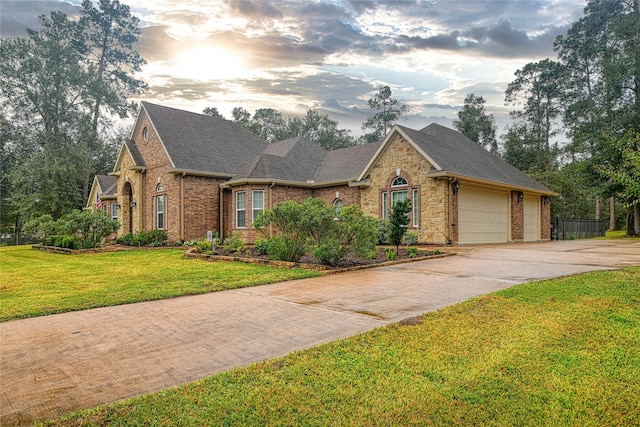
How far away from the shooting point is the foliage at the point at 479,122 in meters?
42.9

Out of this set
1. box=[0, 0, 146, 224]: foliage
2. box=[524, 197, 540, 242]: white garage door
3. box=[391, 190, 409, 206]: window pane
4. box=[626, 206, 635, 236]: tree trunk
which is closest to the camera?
box=[391, 190, 409, 206]: window pane

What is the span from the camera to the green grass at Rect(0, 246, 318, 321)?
6.40 meters

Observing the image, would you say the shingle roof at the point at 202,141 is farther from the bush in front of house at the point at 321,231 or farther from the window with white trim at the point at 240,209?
the bush in front of house at the point at 321,231

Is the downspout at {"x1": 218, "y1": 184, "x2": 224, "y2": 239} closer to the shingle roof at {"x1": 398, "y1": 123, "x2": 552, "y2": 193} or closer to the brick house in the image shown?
the brick house

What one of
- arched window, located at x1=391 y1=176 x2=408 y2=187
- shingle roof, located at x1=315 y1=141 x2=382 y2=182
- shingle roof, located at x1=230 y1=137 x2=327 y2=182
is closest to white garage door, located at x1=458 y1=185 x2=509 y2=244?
arched window, located at x1=391 y1=176 x2=408 y2=187

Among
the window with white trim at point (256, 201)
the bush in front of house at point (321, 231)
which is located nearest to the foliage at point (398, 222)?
the bush in front of house at point (321, 231)

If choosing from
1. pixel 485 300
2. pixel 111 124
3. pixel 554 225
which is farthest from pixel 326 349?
pixel 111 124

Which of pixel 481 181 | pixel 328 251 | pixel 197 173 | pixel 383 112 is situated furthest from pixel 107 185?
pixel 383 112

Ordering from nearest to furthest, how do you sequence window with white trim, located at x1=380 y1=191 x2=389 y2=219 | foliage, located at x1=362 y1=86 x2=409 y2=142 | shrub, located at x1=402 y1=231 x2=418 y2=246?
1. shrub, located at x1=402 y1=231 x2=418 y2=246
2. window with white trim, located at x1=380 y1=191 x2=389 y2=219
3. foliage, located at x1=362 y1=86 x2=409 y2=142

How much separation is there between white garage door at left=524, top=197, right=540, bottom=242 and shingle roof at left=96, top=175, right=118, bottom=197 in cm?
2691

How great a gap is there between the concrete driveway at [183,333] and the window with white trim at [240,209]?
12.4 m

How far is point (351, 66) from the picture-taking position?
1984 centimetres

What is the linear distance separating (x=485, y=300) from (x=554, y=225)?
22.8m

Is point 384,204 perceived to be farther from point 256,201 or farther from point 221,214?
point 221,214
